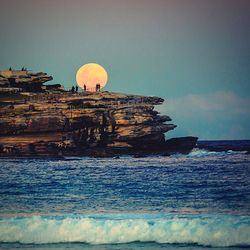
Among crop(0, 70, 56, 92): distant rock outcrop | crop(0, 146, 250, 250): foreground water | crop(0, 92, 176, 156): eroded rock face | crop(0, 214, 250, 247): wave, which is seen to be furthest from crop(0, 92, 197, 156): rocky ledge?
crop(0, 214, 250, 247): wave

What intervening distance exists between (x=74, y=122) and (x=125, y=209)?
2017cm

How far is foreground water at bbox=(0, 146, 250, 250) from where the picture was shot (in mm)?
7777

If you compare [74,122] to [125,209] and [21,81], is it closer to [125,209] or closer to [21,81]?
[21,81]

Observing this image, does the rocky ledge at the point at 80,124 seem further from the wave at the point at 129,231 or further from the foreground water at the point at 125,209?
the wave at the point at 129,231

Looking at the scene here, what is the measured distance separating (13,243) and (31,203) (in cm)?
325

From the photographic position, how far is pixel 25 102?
1187 inches

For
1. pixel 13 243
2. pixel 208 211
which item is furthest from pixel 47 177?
pixel 13 243

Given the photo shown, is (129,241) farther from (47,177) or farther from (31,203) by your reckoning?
(47,177)

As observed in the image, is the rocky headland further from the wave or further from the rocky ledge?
the wave

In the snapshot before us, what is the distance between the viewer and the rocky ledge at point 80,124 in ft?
96.9

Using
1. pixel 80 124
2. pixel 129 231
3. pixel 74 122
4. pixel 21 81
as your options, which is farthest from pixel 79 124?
pixel 129 231

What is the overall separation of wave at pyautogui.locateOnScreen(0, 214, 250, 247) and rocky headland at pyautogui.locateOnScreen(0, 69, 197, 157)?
20047 millimetres

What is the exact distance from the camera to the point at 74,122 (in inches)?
1190

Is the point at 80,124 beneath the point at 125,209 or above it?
above
